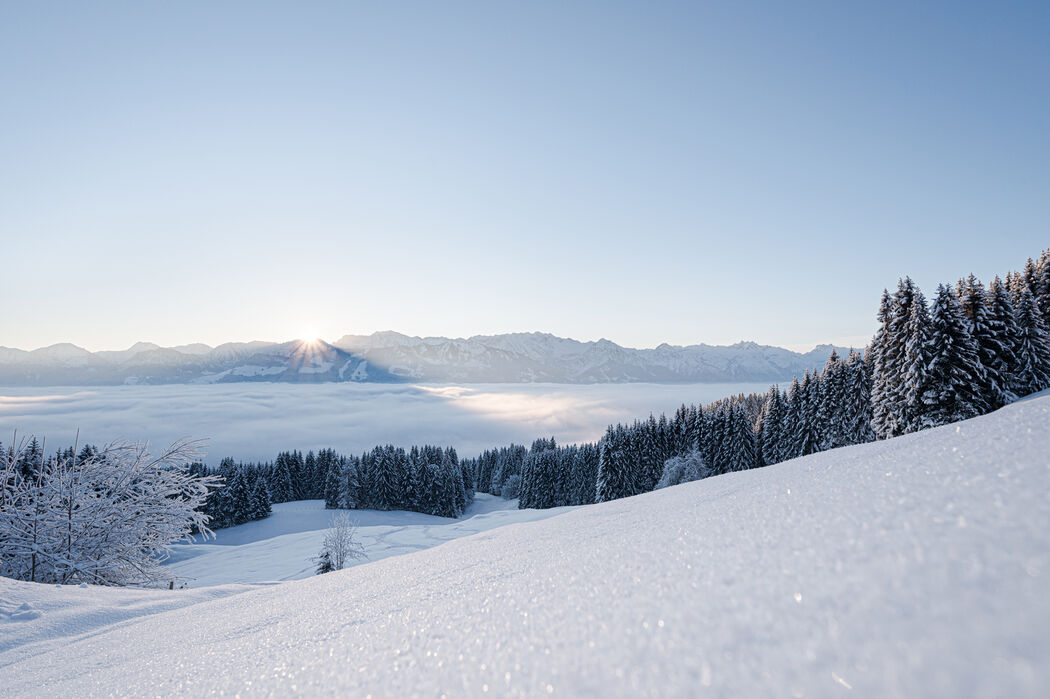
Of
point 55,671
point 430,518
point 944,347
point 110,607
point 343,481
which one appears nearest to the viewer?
point 55,671

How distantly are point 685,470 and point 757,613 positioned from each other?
4803 cm

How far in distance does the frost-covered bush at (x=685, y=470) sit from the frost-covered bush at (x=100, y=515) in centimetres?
4147

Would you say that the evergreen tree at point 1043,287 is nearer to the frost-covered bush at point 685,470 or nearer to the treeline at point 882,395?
the treeline at point 882,395

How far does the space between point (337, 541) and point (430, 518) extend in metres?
38.0

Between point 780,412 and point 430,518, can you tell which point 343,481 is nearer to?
point 430,518

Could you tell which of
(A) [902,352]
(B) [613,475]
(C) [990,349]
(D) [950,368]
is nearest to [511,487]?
(B) [613,475]

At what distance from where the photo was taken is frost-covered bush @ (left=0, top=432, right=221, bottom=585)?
9.99 meters

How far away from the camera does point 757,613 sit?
1.26 meters

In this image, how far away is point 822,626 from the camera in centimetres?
111

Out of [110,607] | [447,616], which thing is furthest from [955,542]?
[110,607]

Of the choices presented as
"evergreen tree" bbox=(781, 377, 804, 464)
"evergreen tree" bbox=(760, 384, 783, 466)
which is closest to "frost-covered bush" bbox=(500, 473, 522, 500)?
"evergreen tree" bbox=(760, 384, 783, 466)

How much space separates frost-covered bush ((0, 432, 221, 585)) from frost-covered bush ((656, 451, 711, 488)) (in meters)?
41.5

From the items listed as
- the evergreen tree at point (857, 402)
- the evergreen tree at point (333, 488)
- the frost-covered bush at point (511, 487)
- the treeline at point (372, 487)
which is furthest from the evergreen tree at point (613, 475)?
the evergreen tree at point (333, 488)

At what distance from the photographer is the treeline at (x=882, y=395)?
20797 millimetres
